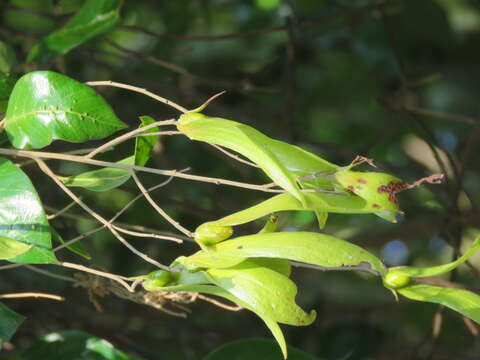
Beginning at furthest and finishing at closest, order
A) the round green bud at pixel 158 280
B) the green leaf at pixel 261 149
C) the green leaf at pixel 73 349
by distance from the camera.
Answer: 1. the green leaf at pixel 73 349
2. the round green bud at pixel 158 280
3. the green leaf at pixel 261 149

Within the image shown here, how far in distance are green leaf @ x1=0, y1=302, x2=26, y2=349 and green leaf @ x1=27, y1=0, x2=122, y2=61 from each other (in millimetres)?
314

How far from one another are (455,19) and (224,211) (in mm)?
1243

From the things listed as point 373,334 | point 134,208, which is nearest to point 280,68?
point 134,208

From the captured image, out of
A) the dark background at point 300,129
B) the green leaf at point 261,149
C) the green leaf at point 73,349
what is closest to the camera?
the green leaf at point 261,149

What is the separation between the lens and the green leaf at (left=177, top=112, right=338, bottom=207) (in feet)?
1.63

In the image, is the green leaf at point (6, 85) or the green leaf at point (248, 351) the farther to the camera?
the green leaf at point (248, 351)

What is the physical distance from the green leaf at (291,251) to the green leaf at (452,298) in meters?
0.04

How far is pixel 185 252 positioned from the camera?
50.3 inches

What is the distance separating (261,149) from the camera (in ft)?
1.65

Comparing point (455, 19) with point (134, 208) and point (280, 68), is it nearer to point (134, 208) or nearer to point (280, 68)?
point (280, 68)

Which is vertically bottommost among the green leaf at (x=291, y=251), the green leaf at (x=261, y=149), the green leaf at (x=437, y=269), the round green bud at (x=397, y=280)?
the round green bud at (x=397, y=280)

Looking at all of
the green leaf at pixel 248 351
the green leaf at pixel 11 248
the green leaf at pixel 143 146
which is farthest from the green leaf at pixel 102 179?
the green leaf at pixel 248 351

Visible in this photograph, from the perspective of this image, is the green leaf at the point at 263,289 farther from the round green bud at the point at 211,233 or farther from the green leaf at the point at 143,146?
the green leaf at the point at 143,146

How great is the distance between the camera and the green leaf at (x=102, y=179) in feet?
2.12
